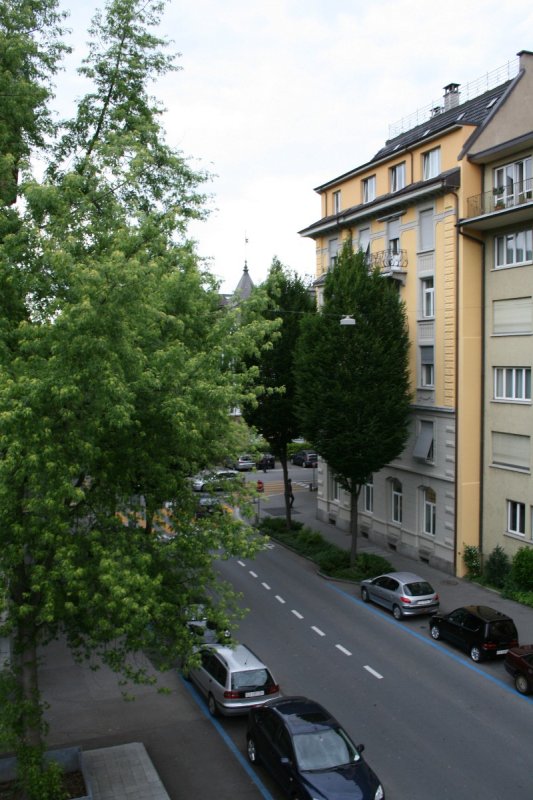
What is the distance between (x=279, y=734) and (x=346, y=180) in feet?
91.4

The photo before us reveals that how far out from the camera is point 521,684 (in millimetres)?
17844

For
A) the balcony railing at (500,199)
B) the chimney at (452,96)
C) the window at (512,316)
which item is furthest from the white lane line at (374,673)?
the chimney at (452,96)

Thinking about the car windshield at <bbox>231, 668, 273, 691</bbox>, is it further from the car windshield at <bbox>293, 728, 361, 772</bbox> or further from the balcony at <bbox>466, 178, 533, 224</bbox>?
the balcony at <bbox>466, 178, 533, 224</bbox>

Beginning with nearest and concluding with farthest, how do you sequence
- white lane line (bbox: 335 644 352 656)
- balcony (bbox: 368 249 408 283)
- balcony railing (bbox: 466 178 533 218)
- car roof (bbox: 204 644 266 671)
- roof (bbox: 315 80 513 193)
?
car roof (bbox: 204 644 266 671)
white lane line (bbox: 335 644 352 656)
balcony railing (bbox: 466 178 533 218)
roof (bbox: 315 80 513 193)
balcony (bbox: 368 249 408 283)

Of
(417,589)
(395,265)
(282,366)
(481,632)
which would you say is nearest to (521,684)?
(481,632)

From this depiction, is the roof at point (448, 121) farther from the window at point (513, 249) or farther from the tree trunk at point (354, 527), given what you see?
the tree trunk at point (354, 527)

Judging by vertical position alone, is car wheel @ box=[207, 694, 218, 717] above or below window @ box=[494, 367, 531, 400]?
below

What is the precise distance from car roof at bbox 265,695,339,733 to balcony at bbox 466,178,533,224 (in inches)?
711

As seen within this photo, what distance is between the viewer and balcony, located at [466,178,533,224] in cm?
2527

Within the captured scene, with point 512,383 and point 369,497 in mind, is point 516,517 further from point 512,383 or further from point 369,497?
point 369,497

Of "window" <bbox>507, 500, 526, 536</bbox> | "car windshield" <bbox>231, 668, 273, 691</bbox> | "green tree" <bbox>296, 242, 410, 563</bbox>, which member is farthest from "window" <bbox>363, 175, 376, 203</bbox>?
"car windshield" <bbox>231, 668, 273, 691</bbox>

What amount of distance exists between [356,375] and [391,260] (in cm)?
648

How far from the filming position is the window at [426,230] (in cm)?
2920

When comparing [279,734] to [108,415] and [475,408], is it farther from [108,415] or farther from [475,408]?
[475,408]
